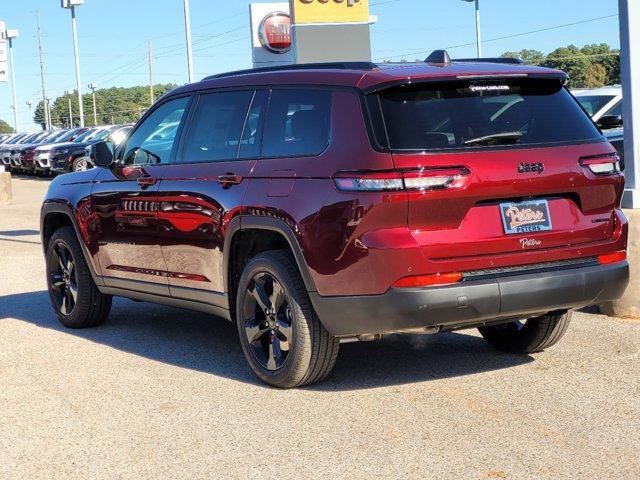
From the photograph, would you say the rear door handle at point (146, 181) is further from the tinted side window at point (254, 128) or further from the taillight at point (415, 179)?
the taillight at point (415, 179)

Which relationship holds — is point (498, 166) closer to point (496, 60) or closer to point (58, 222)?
point (496, 60)

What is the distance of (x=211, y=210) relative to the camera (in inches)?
258

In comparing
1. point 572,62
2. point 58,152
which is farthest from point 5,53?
point 572,62

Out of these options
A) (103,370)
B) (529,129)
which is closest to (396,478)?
(529,129)

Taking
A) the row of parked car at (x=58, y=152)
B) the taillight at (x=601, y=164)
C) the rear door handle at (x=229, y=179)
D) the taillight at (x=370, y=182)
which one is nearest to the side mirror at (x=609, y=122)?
the taillight at (x=601, y=164)

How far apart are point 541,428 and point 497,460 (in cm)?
57

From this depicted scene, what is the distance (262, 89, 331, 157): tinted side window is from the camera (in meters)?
5.90

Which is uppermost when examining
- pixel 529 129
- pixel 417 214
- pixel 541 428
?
pixel 529 129

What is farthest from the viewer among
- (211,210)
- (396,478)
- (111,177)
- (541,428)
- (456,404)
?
(111,177)

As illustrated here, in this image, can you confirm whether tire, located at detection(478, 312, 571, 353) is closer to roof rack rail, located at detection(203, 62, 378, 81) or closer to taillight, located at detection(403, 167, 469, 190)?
taillight, located at detection(403, 167, 469, 190)

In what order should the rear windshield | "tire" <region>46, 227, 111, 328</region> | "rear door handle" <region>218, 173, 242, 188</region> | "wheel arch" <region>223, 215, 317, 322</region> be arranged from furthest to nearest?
"tire" <region>46, 227, 111, 328</region> → "rear door handle" <region>218, 173, 242, 188</region> → "wheel arch" <region>223, 215, 317, 322</region> → the rear windshield

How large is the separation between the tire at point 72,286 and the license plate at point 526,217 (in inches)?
150

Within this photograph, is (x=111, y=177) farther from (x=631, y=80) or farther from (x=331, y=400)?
(x=631, y=80)

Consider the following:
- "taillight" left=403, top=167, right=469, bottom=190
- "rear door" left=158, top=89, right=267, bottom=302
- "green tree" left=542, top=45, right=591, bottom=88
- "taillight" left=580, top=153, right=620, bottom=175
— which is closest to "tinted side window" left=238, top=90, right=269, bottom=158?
"rear door" left=158, top=89, right=267, bottom=302
